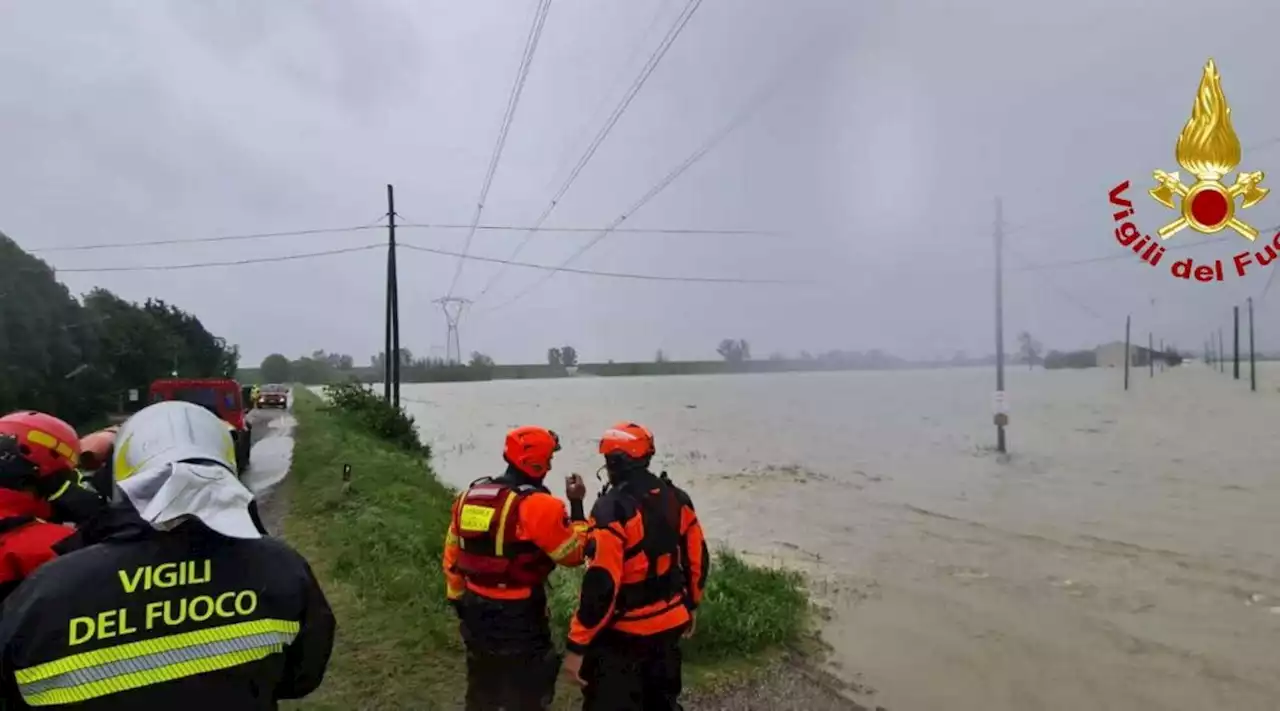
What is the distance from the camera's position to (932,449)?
32156mm

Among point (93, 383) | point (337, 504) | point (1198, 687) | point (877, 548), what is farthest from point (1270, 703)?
point (93, 383)

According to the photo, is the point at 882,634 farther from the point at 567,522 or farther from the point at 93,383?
the point at 93,383

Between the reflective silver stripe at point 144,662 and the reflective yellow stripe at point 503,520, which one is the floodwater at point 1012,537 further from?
the reflective silver stripe at point 144,662

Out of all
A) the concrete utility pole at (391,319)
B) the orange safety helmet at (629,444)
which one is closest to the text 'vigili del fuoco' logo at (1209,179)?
the orange safety helmet at (629,444)

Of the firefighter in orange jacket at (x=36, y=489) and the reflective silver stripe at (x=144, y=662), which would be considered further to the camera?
the firefighter in orange jacket at (x=36, y=489)

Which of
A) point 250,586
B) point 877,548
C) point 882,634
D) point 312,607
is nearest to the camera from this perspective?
point 250,586

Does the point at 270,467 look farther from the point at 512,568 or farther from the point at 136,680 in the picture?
the point at 136,680

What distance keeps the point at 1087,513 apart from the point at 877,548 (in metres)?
6.72

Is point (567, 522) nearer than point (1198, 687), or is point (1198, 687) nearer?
point (567, 522)

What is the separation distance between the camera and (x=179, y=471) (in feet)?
5.99

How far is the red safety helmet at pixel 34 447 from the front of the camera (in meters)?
2.98

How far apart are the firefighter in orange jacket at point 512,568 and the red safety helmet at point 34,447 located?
158cm

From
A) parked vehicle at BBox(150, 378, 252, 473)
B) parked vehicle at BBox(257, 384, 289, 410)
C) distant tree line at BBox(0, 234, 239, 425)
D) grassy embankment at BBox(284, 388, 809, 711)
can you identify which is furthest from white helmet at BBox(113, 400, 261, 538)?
parked vehicle at BBox(257, 384, 289, 410)


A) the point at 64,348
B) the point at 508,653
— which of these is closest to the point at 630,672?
the point at 508,653
